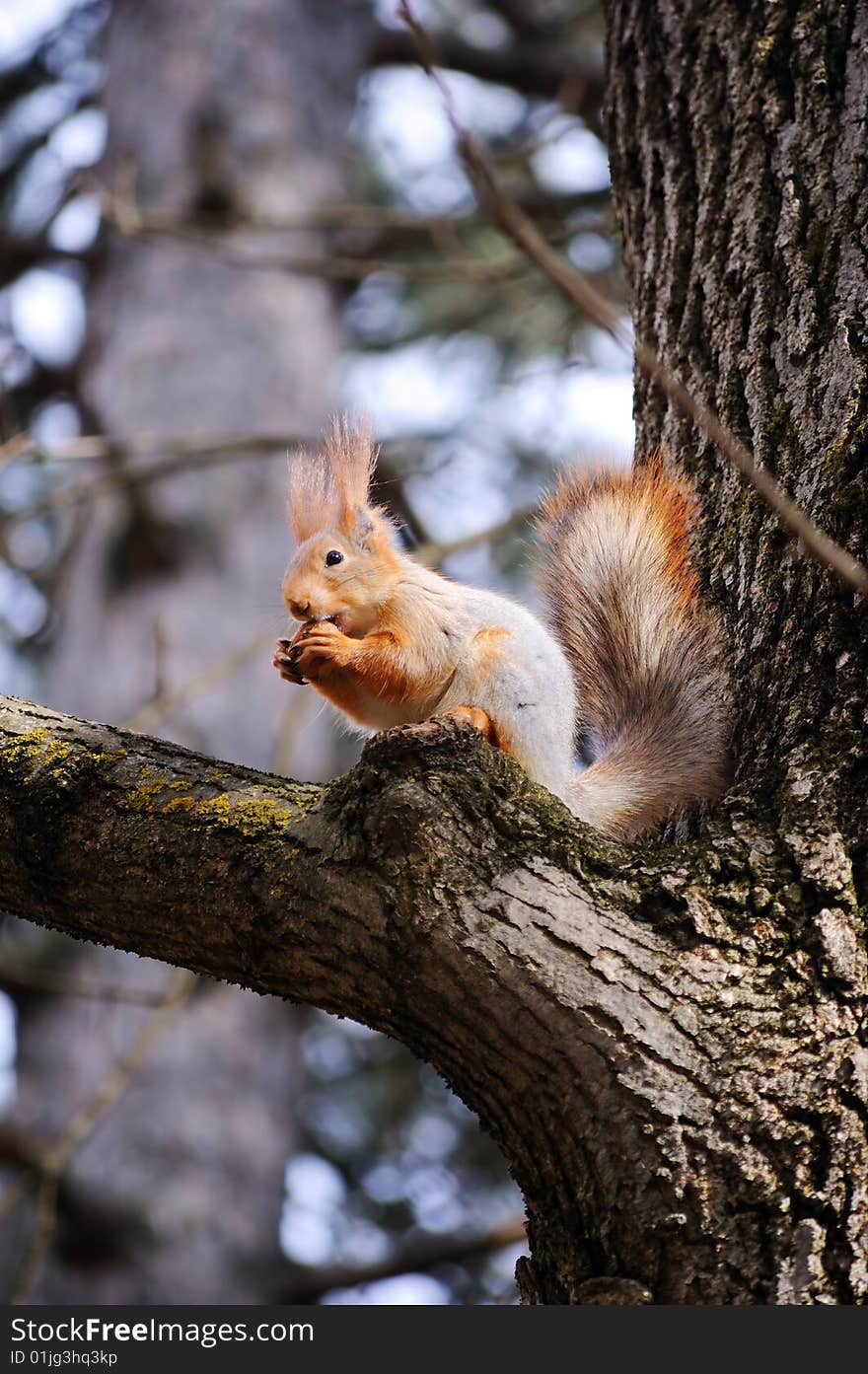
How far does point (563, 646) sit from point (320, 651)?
12.8 inches

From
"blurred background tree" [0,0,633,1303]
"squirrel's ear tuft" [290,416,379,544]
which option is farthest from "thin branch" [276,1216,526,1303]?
"squirrel's ear tuft" [290,416,379,544]

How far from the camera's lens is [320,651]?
146 cm

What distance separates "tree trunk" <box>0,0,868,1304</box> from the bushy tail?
125mm

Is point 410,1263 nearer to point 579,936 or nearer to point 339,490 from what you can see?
point 339,490

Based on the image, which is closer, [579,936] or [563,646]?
[579,936]

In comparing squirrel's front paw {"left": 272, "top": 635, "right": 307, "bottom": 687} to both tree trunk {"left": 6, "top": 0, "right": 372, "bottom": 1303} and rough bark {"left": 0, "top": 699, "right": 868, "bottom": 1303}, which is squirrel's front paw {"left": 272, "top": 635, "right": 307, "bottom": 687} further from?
tree trunk {"left": 6, "top": 0, "right": 372, "bottom": 1303}

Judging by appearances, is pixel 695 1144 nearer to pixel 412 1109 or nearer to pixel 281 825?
pixel 281 825

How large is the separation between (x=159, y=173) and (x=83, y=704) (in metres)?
1.57

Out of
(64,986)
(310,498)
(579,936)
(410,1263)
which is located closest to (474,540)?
(310,498)

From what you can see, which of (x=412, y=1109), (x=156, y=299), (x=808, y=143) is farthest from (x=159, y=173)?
(x=412, y=1109)

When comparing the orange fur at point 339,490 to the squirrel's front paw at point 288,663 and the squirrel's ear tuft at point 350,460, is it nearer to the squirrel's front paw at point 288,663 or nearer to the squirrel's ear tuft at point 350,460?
the squirrel's ear tuft at point 350,460

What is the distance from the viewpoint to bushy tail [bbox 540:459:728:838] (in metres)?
1.43

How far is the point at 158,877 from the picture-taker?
1.09 m

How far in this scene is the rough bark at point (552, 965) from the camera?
1.00 meters
